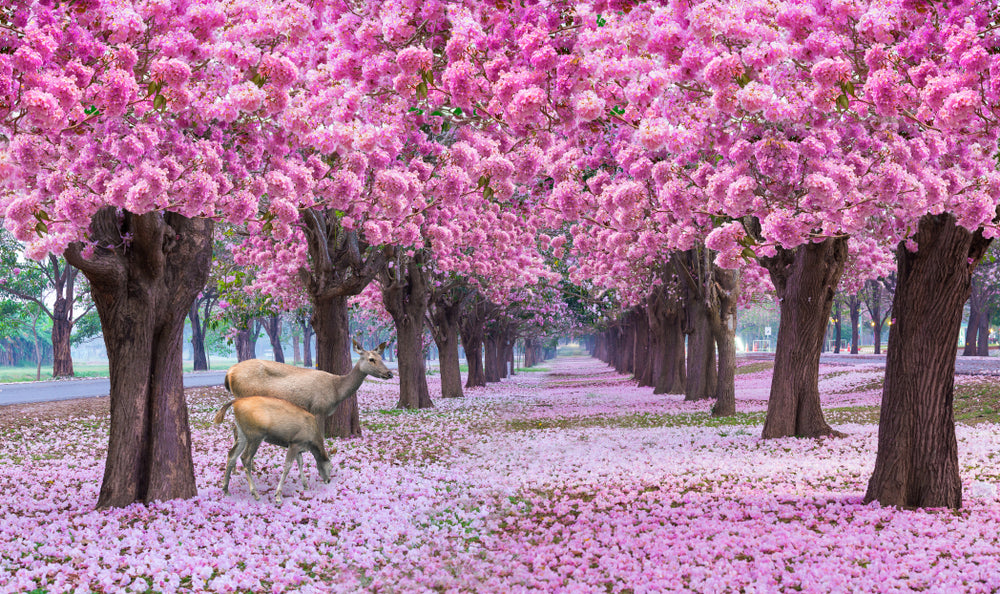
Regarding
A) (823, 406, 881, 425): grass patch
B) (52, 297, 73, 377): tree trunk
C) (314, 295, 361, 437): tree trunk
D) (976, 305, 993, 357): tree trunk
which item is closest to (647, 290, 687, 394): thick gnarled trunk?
(823, 406, 881, 425): grass patch

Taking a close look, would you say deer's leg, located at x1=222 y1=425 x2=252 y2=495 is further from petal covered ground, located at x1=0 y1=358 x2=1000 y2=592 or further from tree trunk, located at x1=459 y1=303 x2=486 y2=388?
tree trunk, located at x1=459 y1=303 x2=486 y2=388

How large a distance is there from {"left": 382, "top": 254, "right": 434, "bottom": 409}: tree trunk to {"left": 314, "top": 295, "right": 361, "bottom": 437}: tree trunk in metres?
8.43

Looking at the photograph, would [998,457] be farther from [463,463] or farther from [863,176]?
[463,463]

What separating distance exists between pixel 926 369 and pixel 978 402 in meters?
15.7

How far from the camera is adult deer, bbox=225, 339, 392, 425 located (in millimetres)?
10641

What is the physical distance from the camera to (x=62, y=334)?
44406mm

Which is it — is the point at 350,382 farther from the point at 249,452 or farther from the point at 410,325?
the point at 410,325

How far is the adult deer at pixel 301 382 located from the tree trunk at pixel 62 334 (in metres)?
39.7

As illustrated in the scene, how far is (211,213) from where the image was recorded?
8070 mm

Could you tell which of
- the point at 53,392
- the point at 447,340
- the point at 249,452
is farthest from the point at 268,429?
the point at 53,392

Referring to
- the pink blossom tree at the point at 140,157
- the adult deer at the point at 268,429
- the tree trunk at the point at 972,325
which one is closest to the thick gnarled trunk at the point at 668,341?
the adult deer at the point at 268,429

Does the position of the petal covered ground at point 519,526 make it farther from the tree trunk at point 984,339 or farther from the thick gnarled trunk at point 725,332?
the tree trunk at point 984,339

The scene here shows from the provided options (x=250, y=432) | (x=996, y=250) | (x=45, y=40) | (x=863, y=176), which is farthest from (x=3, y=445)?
(x=996, y=250)

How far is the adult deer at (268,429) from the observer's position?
9.23 m
